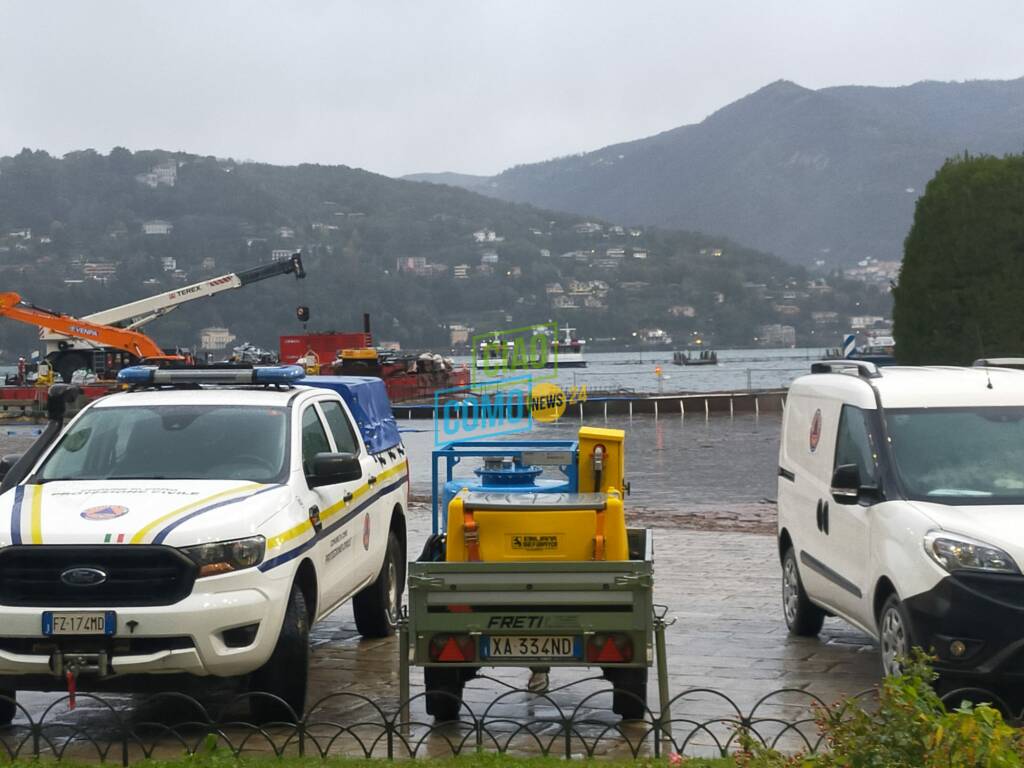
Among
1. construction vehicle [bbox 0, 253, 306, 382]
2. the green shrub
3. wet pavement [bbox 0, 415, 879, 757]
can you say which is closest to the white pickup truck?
wet pavement [bbox 0, 415, 879, 757]

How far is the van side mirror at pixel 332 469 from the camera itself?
28.7 ft

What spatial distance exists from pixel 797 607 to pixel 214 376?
447 centimetres

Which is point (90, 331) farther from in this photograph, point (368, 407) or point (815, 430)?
point (815, 430)

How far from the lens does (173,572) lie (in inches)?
294

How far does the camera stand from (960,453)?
28.7 ft

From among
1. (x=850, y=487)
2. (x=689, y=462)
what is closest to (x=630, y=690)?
(x=850, y=487)

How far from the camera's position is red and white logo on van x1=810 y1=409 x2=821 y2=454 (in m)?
10.2

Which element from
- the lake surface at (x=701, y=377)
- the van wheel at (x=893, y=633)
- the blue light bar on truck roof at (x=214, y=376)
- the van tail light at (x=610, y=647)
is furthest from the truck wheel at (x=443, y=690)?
the lake surface at (x=701, y=377)

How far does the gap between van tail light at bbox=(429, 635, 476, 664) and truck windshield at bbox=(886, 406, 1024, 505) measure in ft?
8.86

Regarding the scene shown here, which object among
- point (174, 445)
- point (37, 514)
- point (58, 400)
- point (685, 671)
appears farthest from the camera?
point (58, 400)

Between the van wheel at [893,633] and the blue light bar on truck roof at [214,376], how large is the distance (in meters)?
4.03

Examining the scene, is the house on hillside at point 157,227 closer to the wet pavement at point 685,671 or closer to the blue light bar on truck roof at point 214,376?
the wet pavement at point 685,671

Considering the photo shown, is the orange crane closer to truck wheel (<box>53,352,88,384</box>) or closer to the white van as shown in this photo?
truck wheel (<box>53,352,88,384</box>)

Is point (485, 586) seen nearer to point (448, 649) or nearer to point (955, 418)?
point (448, 649)
